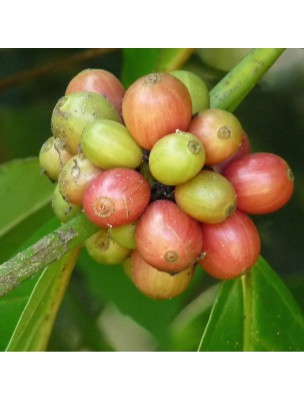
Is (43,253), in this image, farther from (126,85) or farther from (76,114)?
(126,85)

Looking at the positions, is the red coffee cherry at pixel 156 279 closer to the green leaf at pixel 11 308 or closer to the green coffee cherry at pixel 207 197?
the green coffee cherry at pixel 207 197

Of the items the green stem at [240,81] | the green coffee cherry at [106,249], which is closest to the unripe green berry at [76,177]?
the green coffee cherry at [106,249]

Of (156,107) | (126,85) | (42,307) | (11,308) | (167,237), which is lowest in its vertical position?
(11,308)

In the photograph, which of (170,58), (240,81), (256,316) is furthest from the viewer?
(170,58)

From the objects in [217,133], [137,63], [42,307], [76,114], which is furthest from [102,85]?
[137,63]

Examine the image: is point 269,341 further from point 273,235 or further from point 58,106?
point 58,106

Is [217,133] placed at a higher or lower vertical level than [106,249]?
higher
